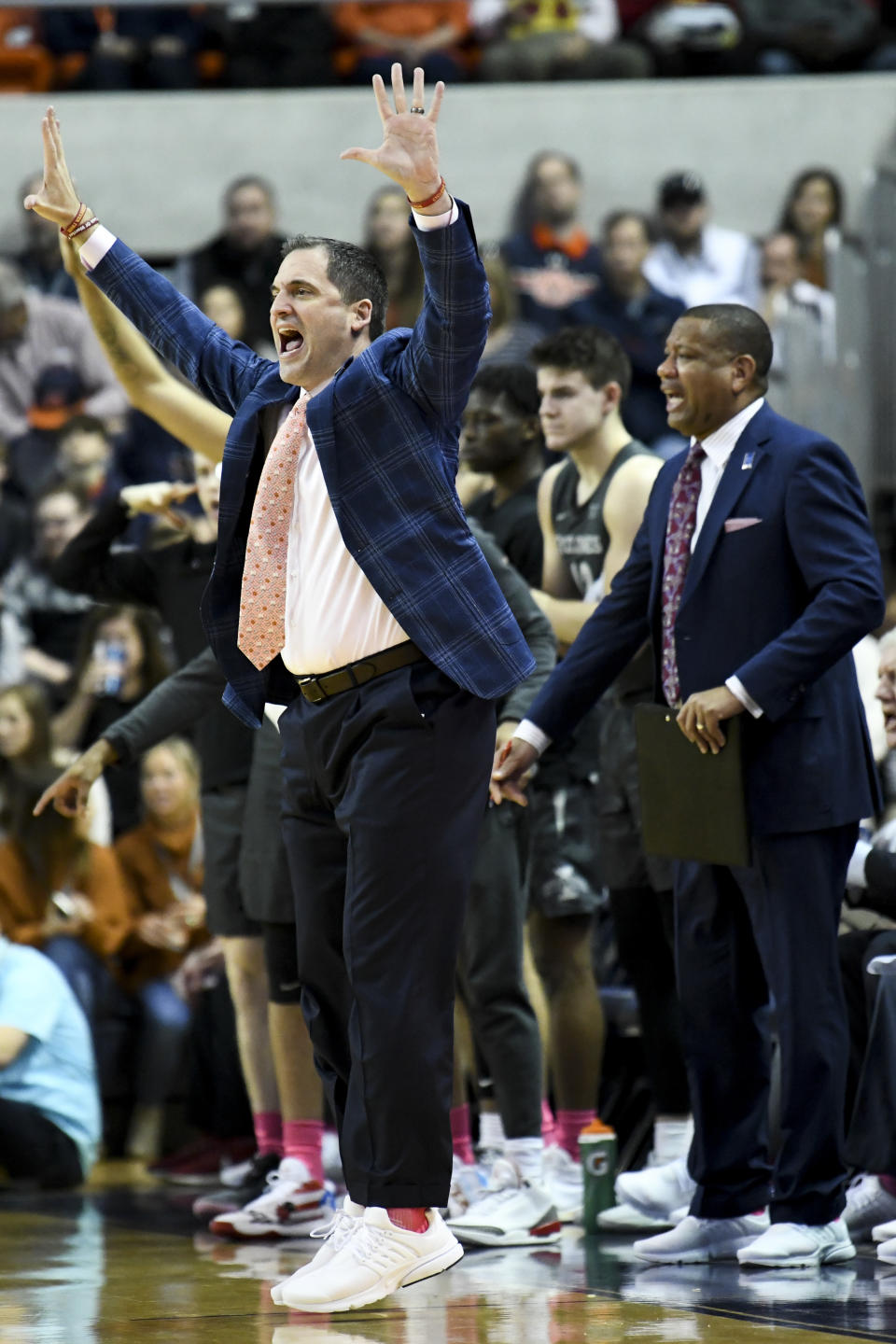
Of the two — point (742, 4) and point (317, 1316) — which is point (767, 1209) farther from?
point (742, 4)

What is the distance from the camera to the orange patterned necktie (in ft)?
10.5

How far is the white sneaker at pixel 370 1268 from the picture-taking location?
9.94 ft

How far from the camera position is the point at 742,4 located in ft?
33.7

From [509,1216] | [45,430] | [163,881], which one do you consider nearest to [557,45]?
[45,430]

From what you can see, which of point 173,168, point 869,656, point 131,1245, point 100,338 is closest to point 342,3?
point 173,168

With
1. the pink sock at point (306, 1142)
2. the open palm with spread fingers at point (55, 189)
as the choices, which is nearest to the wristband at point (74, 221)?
the open palm with spread fingers at point (55, 189)

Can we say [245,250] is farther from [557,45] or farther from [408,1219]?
[408,1219]

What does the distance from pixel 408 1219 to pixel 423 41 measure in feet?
27.3

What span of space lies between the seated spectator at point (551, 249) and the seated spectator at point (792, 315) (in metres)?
0.84

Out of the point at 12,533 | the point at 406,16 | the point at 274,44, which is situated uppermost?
the point at 406,16

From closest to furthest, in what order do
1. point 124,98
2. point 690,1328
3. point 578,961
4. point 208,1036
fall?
point 690,1328
point 578,961
point 208,1036
point 124,98

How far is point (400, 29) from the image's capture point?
10344mm

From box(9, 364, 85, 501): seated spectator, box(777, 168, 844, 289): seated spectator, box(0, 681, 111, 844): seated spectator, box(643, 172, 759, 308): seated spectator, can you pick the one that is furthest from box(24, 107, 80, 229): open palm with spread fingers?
box(777, 168, 844, 289): seated spectator

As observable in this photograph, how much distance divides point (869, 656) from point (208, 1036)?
90.0 inches
